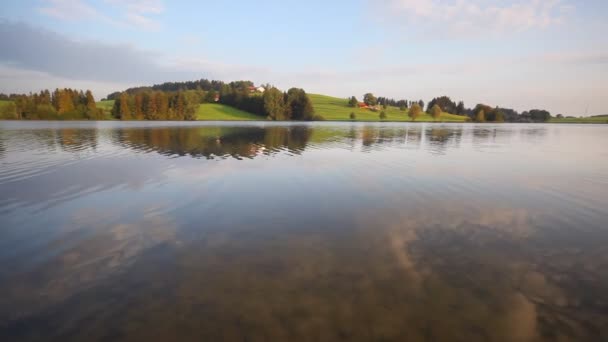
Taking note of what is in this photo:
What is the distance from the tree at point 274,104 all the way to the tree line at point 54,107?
7930cm

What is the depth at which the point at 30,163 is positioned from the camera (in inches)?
864

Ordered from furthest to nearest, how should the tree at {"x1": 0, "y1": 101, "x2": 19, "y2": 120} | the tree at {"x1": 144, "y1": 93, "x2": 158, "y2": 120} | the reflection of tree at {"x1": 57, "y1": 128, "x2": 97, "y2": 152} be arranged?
the tree at {"x1": 144, "y1": 93, "x2": 158, "y2": 120} < the tree at {"x1": 0, "y1": 101, "x2": 19, "y2": 120} < the reflection of tree at {"x1": 57, "y1": 128, "x2": 97, "y2": 152}

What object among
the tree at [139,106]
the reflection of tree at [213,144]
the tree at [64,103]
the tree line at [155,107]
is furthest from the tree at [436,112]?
the tree at [64,103]

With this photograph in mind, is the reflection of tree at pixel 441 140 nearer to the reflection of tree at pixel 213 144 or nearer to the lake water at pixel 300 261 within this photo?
the reflection of tree at pixel 213 144

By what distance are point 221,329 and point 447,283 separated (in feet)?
16.5

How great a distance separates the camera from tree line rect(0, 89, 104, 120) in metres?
130

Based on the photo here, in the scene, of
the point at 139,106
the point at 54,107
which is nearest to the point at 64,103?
the point at 54,107

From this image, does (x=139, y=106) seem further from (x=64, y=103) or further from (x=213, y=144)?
(x=213, y=144)

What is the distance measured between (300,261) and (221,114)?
519 feet

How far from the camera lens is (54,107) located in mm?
138625

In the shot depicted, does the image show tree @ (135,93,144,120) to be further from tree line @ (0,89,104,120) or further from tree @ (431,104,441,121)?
tree @ (431,104,441,121)

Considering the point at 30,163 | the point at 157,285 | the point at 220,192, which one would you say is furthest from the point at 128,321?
the point at 30,163

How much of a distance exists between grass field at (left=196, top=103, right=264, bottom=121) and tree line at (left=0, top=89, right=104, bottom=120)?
153 feet

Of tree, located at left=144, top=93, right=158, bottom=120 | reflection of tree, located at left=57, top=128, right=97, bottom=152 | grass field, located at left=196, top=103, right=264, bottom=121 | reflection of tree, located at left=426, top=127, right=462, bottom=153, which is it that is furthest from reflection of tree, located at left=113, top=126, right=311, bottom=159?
tree, located at left=144, top=93, right=158, bottom=120
